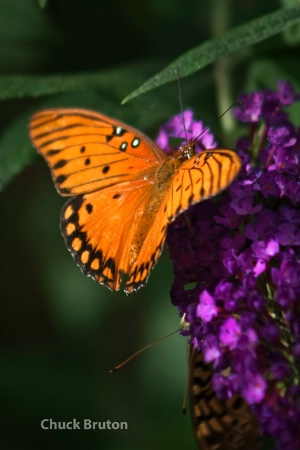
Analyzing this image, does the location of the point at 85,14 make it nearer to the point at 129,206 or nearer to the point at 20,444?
the point at 129,206

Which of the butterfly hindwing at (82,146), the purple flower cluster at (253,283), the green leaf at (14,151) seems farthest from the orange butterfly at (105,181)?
the green leaf at (14,151)

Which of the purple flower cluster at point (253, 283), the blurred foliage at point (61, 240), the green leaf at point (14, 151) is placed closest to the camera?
the purple flower cluster at point (253, 283)

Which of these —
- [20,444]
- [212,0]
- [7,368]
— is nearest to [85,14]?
[212,0]

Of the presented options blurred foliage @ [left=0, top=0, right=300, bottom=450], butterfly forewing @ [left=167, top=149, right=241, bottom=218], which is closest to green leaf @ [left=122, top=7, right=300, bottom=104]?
butterfly forewing @ [left=167, top=149, right=241, bottom=218]

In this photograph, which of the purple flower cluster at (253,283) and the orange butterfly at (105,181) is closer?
the purple flower cluster at (253,283)

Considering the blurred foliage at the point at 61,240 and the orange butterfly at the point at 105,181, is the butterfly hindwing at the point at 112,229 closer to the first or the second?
the orange butterfly at the point at 105,181

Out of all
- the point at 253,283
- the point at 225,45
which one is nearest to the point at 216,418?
the point at 253,283
